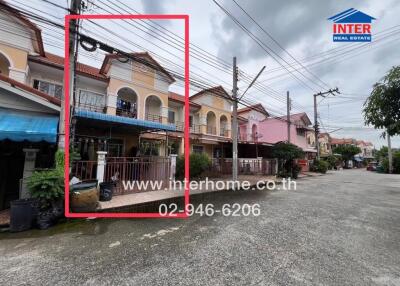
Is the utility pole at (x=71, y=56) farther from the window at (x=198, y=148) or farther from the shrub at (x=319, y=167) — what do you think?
the shrub at (x=319, y=167)

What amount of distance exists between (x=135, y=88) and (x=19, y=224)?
10037 millimetres

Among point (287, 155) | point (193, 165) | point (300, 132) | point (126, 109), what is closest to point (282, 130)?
point (300, 132)

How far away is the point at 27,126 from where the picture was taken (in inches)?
226

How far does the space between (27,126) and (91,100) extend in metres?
6.94

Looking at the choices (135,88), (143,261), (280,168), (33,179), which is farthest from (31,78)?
(280,168)

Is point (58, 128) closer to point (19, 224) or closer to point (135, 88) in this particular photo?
point (19, 224)

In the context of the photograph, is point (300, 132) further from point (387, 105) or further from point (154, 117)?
point (387, 105)

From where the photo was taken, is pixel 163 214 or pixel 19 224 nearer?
pixel 19 224

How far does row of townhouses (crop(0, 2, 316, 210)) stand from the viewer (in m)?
6.09

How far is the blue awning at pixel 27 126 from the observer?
17.5 feet

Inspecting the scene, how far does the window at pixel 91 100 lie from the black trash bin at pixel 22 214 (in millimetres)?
8135

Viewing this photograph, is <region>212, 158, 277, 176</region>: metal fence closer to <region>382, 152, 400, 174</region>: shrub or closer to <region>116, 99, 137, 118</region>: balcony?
<region>116, 99, 137, 118</region>: balcony

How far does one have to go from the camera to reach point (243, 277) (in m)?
2.91

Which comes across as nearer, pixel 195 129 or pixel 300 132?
pixel 195 129
